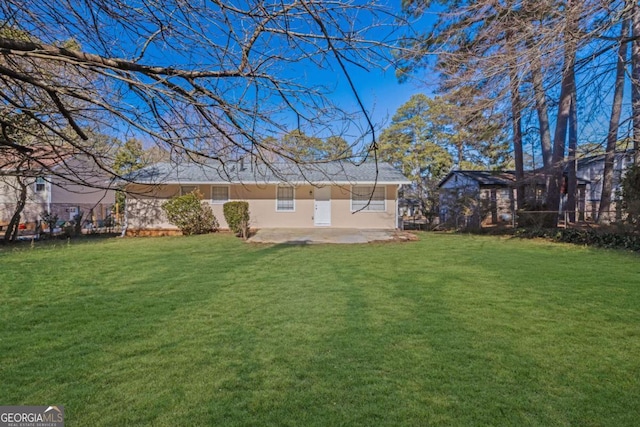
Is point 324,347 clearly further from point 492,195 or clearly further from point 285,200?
point 492,195

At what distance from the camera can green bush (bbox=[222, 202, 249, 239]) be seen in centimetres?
1447

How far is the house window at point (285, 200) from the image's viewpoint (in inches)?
645

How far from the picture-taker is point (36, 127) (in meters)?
3.12

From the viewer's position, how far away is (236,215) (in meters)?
14.7

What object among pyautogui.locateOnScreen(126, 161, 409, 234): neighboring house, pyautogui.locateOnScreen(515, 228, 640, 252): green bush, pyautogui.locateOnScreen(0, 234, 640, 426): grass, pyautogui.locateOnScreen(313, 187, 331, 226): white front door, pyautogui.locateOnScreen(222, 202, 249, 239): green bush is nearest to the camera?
pyautogui.locateOnScreen(0, 234, 640, 426): grass

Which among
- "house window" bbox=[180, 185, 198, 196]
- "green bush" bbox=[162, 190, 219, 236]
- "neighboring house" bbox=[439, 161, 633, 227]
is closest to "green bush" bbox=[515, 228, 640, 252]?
"neighboring house" bbox=[439, 161, 633, 227]

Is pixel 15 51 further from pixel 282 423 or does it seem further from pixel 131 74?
pixel 282 423

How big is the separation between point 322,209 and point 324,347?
1297 centimetres

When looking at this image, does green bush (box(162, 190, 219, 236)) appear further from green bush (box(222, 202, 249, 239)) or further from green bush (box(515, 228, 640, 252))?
green bush (box(515, 228, 640, 252))

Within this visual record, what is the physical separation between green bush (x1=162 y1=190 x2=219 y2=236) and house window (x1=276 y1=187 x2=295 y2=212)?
10.2ft

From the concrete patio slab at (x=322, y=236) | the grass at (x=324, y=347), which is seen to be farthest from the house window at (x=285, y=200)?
the grass at (x=324, y=347)

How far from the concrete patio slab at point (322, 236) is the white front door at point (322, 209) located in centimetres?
106

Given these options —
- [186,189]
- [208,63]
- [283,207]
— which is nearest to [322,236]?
[283,207]

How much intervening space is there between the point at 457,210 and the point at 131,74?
18.5m
